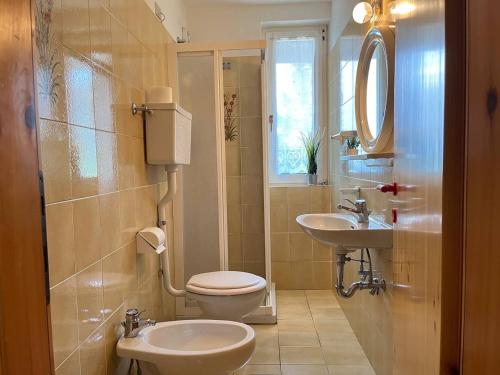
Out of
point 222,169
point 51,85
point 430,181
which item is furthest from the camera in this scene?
point 222,169

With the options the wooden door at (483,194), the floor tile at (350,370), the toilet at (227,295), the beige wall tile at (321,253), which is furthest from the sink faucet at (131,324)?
the beige wall tile at (321,253)

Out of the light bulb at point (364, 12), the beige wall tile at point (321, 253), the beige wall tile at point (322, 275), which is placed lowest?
the beige wall tile at point (322, 275)

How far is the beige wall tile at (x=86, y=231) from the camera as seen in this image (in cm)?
123

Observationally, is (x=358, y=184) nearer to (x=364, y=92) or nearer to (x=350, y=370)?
(x=364, y=92)

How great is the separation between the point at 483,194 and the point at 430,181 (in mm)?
156

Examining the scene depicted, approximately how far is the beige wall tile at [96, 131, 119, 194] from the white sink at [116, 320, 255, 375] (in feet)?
2.02

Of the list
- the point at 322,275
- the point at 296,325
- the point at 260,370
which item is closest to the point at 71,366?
the point at 260,370

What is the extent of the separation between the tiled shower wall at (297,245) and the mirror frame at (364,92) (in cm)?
117

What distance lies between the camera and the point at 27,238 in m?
0.58

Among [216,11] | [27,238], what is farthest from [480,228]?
[216,11]

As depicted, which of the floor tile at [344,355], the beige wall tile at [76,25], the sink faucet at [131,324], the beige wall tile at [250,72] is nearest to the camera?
the beige wall tile at [76,25]

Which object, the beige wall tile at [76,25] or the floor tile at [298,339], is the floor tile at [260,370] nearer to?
the floor tile at [298,339]

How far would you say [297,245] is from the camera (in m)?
3.30

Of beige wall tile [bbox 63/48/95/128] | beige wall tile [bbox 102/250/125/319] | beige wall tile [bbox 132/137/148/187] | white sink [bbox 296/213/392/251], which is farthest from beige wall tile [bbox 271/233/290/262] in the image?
beige wall tile [bbox 63/48/95/128]
